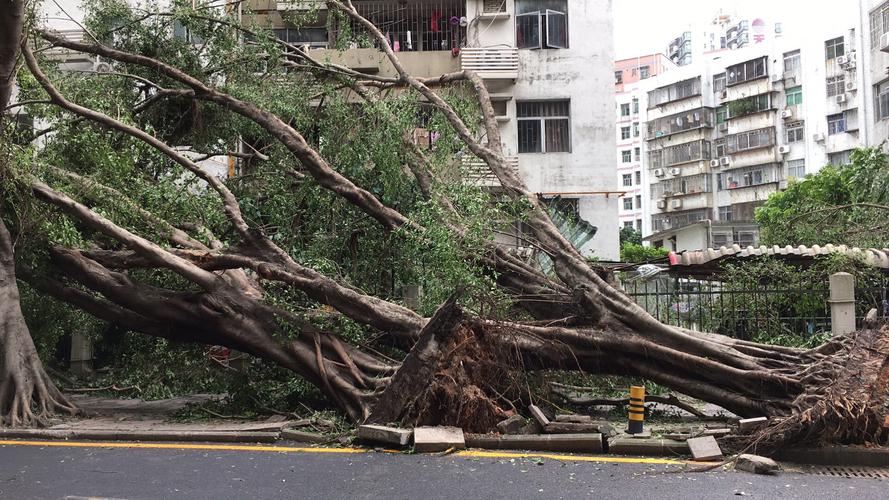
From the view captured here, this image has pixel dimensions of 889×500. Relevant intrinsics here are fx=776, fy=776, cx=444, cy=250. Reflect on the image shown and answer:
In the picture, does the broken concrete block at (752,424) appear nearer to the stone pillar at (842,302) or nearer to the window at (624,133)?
the stone pillar at (842,302)

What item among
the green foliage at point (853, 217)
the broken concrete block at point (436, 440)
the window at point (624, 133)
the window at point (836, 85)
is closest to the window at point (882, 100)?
the green foliage at point (853, 217)

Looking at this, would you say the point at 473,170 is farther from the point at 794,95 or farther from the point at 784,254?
the point at 794,95

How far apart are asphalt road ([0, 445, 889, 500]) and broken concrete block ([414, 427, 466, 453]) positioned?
0.16 m

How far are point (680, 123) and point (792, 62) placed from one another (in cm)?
1127

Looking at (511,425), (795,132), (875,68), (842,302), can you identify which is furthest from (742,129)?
(511,425)

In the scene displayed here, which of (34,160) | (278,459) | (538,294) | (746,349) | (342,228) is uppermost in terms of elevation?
(34,160)

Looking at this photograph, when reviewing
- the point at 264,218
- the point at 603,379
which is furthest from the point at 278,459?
the point at 264,218

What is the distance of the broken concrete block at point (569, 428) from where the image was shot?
7.72 meters

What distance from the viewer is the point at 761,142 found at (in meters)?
51.1

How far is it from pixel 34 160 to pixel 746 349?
29.3ft

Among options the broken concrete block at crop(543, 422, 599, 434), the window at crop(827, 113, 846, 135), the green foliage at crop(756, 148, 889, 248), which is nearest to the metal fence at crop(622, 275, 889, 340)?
the green foliage at crop(756, 148, 889, 248)

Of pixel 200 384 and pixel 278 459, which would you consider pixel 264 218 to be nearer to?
pixel 200 384

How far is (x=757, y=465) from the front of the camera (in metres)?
6.42

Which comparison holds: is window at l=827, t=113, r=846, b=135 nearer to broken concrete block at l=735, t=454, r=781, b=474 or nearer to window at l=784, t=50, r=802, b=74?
window at l=784, t=50, r=802, b=74
